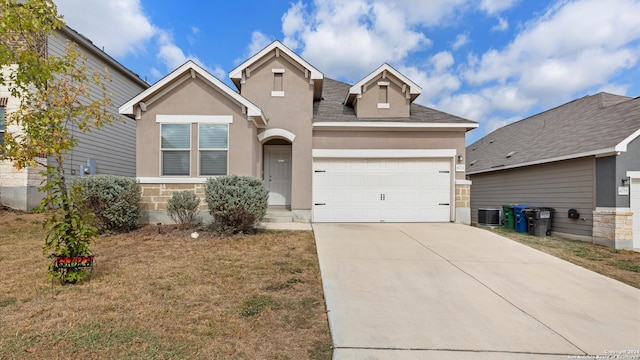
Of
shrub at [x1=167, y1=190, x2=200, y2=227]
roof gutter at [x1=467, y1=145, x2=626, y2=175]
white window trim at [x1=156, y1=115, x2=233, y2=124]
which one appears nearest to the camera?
shrub at [x1=167, y1=190, x2=200, y2=227]

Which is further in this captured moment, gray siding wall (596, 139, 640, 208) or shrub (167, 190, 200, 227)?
gray siding wall (596, 139, 640, 208)

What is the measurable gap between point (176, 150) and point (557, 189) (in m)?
13.1

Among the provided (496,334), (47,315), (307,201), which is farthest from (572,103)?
(47,315)

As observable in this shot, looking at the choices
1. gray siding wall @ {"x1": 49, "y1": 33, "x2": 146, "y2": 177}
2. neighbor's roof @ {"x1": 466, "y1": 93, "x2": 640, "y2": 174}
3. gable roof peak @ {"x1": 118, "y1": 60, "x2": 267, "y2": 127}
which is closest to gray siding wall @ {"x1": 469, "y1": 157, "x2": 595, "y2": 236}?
neighbor's roof @ {"x1": 466, "y1": 93, "x2": 640, "y2": 174}

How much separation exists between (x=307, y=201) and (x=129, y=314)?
7.40 m

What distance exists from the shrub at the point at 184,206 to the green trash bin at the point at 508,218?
11.8 m

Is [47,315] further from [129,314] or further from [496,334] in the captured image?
[496,334]

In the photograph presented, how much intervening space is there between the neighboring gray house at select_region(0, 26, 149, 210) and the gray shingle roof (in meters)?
6.37

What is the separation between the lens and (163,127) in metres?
9.68

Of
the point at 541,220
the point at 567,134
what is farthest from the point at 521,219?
the point at 567,134

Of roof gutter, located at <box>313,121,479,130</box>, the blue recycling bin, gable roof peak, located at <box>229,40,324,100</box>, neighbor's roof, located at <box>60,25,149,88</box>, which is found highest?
neighbor's roof, located at <box>60,25,149,88</box>

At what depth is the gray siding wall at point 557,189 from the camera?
10.4m

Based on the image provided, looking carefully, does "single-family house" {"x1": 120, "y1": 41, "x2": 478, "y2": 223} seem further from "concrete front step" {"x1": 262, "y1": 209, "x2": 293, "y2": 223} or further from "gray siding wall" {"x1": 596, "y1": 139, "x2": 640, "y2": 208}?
"gray siding wall" {"x1": 596, "y1": 139, "x2": 640, "y2": 208}

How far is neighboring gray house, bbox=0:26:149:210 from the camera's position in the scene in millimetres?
10625
